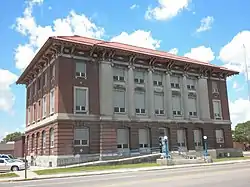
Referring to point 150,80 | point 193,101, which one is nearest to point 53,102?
point 150,80

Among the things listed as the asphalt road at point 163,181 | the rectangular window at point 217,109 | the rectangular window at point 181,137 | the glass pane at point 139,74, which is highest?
the glass pane at point 139,74

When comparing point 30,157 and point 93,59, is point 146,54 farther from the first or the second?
point 30,157

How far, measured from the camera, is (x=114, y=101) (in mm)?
39688

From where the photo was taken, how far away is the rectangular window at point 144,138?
4066 cm

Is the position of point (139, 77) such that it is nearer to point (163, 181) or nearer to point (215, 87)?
point (215, 87)

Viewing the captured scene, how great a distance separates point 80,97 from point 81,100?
1.25ft

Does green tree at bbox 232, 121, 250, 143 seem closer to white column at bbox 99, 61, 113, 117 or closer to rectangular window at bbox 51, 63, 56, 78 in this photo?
white column at bbox 99, 61, 113, 117

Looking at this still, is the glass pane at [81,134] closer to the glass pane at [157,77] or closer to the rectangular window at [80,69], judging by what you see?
the rectangular window at [80,69]

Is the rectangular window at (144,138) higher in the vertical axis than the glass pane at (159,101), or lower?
lower

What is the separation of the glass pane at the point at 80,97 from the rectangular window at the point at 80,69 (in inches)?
69.8

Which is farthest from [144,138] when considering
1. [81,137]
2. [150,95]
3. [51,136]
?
[51,136]

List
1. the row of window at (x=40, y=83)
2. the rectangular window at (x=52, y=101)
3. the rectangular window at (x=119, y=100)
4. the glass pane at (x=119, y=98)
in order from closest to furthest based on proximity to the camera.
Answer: the rectangular window at (x=52, y=101) → the row of window at (x=40, y=83) → the rectangular window at (x=119, y=100) → the glass pane at (x=119, y=98)

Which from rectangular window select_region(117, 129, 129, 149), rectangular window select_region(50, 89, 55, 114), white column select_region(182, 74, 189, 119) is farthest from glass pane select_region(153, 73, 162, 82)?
rectangular window select_region(50, 89, 55, 114)

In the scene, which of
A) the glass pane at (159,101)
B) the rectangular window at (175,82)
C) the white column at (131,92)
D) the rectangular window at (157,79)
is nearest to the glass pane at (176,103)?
the rectangular window at (175,82)
